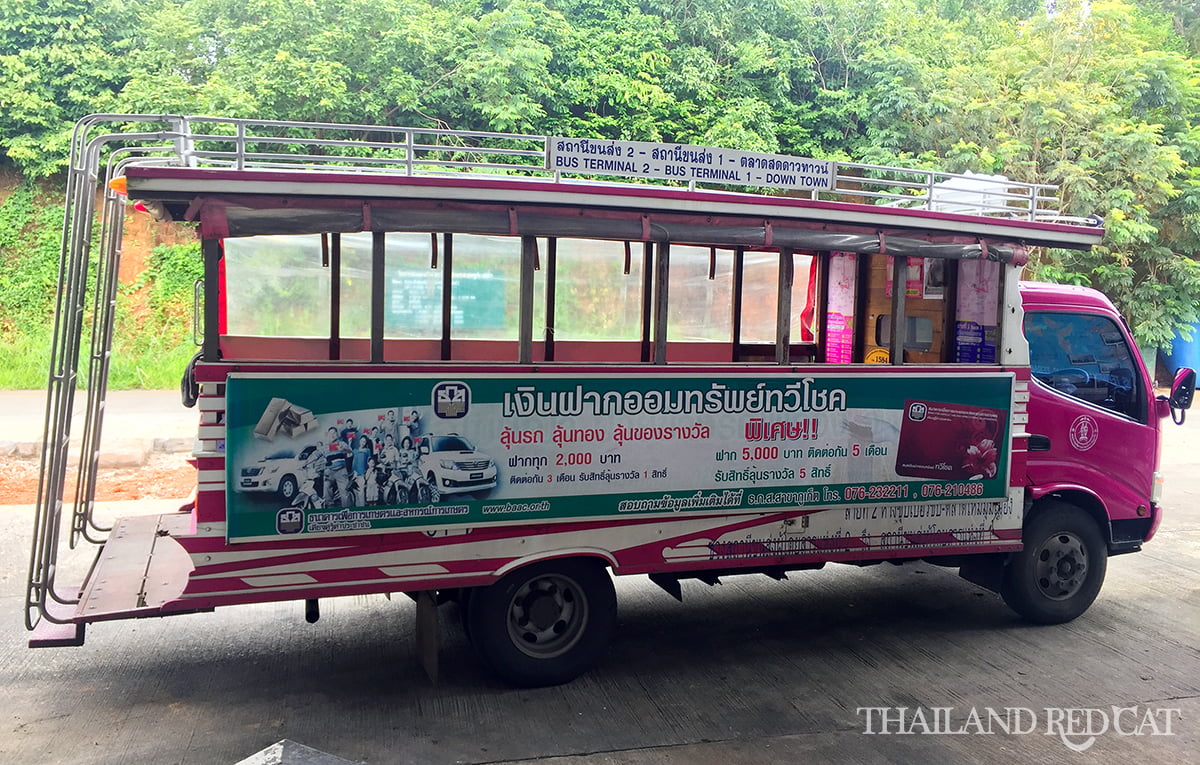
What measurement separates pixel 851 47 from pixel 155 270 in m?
15.8

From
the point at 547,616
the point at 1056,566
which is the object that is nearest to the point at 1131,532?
the point at 1056,566

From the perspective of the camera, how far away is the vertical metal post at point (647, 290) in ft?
19.6

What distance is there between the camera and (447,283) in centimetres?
532

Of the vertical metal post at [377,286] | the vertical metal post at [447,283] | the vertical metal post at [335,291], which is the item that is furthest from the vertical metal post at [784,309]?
the vertical metal post at [335,291]

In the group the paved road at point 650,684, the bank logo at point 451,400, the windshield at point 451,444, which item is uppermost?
the bank logo at point 451,400

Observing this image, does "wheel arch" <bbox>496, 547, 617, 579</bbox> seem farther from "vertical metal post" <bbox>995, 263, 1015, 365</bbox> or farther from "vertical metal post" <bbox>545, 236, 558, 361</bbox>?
"vertical metal post" <bbox>995, 263, 1015, 365</bbox>

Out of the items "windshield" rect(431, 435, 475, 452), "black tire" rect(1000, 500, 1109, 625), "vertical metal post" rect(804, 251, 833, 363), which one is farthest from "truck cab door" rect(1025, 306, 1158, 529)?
"windshield" rect(431, 435, 475, 452)

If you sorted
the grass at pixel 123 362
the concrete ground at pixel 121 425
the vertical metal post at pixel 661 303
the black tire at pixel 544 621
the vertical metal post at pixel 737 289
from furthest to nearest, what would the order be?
the grass at pixel 123 362, the concrete ground at pixel 121 425, the vertical metal post at pixel 737 289, the vertical metal post at pixel 661 303, the black tire at pixel 544 621

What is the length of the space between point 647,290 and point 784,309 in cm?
87

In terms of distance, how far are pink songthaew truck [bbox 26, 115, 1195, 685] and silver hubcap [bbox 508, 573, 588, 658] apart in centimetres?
2

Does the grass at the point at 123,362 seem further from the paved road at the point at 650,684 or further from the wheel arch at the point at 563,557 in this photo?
the wheel arch at the point at 563,557

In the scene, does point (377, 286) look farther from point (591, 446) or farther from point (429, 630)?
point (429, 630)

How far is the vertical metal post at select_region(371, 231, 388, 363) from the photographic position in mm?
4992

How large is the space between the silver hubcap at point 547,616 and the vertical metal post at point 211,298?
201 cm
